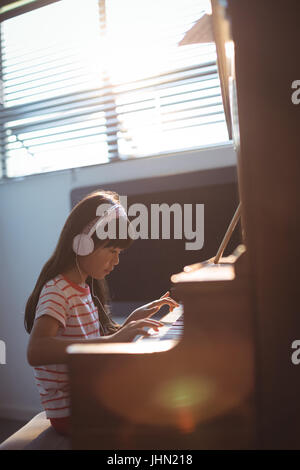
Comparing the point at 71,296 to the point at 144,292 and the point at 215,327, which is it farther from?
the point at 144,292

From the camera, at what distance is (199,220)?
1.59m

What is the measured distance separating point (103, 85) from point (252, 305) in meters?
1.67

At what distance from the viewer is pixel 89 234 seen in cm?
98

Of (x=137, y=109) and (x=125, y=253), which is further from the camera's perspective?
(x=137, y=109)

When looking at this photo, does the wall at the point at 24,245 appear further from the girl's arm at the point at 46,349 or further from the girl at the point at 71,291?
the girl's arm at the point at 46,349

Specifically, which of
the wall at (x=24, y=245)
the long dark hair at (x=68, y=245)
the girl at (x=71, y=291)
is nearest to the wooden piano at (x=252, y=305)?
the girl at (x=71, y=291)

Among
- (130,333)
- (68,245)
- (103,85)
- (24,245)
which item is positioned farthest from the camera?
(24,245)

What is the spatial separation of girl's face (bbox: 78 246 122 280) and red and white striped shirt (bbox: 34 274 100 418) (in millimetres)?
55

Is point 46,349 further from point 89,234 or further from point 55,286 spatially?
point 89,234

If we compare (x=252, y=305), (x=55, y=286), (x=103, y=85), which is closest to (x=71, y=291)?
(x=55, y=286)

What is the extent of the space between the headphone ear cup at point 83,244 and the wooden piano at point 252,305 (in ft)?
1.52
